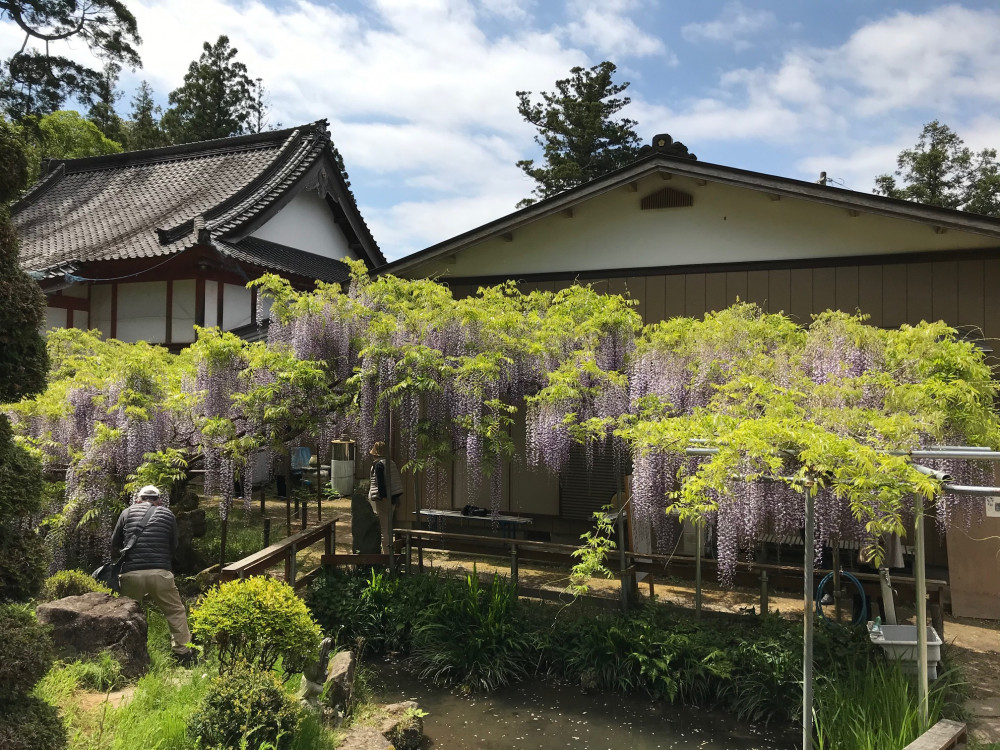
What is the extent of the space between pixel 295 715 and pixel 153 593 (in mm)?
2482

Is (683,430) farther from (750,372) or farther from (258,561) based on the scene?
(258,561)

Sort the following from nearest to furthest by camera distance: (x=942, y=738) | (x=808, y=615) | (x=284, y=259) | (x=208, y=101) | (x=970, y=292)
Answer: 1. (x=942, y=738)
2. (x=808, y=615)
3. (x=970, y=292)
4. (x=284, y=259)
5. (x=208, y=101)

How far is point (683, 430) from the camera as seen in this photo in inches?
198

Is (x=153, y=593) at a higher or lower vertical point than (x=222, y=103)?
lower

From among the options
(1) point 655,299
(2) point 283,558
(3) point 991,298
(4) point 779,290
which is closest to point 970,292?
(3) point 991,298

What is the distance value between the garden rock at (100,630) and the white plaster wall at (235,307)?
793cm

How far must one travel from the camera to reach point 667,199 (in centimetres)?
932

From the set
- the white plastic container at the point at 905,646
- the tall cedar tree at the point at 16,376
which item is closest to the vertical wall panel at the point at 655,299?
A: the white plastic container at the point at 905,646

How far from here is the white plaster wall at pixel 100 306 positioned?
43.9 ft

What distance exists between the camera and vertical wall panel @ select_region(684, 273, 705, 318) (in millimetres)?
9078

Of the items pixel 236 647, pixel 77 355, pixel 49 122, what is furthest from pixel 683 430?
pixel 49 122

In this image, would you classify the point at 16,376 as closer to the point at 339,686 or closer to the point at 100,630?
the point at 100,630

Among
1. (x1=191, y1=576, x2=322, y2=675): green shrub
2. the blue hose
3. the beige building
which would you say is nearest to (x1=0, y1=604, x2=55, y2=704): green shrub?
(x1=191, y1=576, x2=322, y2=675): green shrub

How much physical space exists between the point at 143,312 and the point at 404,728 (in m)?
10.7
